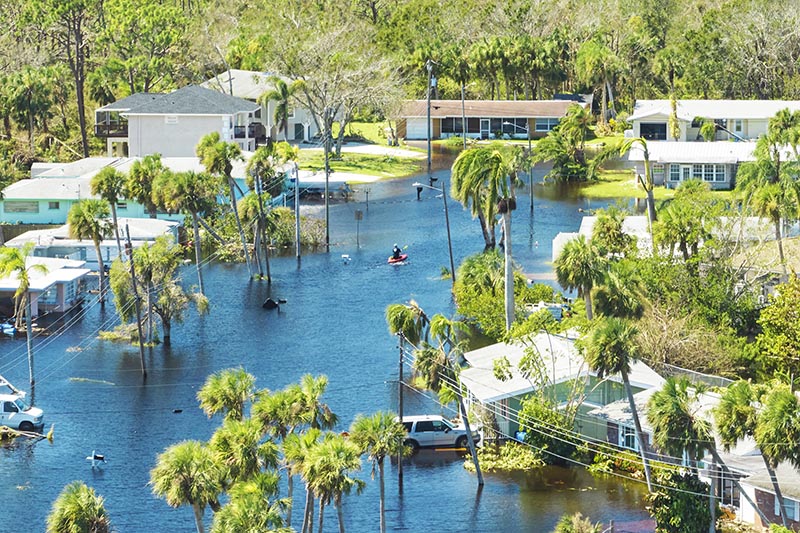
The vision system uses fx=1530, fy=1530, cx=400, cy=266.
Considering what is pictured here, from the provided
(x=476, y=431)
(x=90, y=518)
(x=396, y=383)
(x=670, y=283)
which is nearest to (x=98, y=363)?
(x=396, y=383)

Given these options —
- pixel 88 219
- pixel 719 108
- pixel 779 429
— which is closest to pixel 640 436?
pixel 779 429

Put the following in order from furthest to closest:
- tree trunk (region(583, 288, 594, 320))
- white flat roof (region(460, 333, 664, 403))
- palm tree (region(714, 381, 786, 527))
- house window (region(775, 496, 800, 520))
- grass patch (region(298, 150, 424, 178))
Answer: grass patch (region(298, 150, 424, 178))
white flat roof (region(460, 333, 664, 403))
tree trunk (region(583, 288, 594, 320))
house window (region(775, 496, 800, 520))
palm tree (region(714, 381, 786, 527))

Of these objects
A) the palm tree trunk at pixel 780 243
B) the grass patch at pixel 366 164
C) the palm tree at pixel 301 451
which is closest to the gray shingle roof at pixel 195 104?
the grass patch at pixel 366 164

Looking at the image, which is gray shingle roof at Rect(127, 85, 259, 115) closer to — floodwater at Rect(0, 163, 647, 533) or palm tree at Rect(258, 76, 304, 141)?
palm tree at Rect(258, 76, 304, 141)

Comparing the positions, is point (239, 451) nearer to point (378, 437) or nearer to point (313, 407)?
point (313, 407)

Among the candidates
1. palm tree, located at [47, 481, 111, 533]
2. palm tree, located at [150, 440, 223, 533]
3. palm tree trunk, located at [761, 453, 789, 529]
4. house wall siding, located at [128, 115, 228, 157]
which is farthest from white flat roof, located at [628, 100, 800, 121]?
palm tree, located at [47, 481, 111, 533]

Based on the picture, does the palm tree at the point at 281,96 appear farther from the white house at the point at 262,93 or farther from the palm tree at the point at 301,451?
the palm tree at the point at 301,451

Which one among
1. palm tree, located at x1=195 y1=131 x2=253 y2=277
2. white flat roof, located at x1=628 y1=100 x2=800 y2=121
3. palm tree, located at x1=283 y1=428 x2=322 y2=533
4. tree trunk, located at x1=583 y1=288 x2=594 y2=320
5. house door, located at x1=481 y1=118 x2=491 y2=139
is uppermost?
white flat roof, located at x1=628 y1=100 x2=800 y2=121
